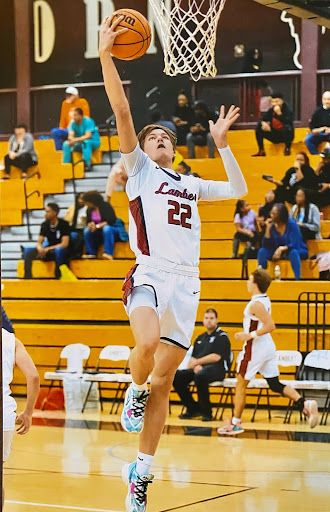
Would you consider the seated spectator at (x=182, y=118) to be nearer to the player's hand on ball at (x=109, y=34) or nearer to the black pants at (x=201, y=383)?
the black pants at (x=201, y=383)

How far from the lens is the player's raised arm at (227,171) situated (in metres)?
5.06

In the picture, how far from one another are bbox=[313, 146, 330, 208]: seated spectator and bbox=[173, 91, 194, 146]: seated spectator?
7.85 ft

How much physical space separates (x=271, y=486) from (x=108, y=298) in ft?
24.7

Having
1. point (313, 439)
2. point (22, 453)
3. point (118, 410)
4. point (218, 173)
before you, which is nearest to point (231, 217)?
point (218, 173)

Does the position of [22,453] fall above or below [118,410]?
above

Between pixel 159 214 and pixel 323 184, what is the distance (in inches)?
327

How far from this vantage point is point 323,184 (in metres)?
12.8

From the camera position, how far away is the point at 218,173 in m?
13.7

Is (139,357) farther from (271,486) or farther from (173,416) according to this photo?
(173,416)

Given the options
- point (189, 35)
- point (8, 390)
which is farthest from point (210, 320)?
point (8, 390)

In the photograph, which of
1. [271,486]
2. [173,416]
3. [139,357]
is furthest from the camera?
[173,416]

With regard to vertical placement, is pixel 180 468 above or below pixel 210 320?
below

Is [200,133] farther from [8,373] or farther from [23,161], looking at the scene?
[8,373]

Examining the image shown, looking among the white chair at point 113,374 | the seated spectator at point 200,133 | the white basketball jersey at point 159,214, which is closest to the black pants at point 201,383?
the white chair at point 113,374
